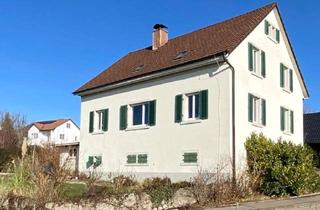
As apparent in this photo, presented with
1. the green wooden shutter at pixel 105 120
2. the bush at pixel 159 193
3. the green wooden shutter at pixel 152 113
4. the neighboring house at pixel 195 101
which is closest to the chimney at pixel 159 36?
the neighboring house at pixel 195 101

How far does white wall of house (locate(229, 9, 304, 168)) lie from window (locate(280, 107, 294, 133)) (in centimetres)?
27

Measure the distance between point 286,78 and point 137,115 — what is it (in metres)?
8.83

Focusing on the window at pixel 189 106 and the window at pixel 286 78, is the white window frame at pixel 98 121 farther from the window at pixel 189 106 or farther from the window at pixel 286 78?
the window at pixel 286 78

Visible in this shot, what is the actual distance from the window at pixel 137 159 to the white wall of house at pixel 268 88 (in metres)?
5.60

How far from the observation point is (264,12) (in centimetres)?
2341

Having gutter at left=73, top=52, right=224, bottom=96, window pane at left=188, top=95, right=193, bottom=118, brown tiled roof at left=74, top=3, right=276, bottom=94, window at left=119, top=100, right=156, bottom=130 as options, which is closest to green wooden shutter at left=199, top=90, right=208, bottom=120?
window pane at left=188, top=95, right=193, bottom=118

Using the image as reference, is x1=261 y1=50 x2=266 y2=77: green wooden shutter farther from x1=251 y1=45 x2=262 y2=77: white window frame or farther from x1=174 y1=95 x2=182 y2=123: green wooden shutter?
x1=174 y1=95 x2=182 y2=123: green wooden shutter

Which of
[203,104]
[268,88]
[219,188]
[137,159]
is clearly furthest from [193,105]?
[219,188]

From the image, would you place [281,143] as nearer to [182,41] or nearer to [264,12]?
[264,12]

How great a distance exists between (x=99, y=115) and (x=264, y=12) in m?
11.3

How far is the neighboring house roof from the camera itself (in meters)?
42.1

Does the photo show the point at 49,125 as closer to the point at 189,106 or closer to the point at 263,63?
the point at 189,106

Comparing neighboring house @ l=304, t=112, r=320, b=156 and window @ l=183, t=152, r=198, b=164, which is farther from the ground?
neighboring house @ l=304, t=112, r=320, b=156

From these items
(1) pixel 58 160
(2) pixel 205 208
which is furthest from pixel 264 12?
(1) pixel 58 160
